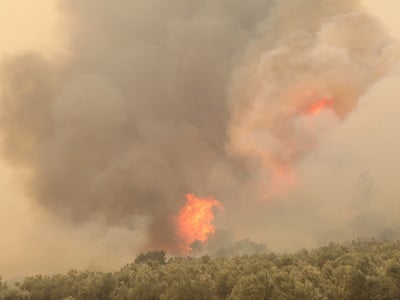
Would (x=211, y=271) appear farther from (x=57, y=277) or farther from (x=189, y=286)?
(x=57, y=277)

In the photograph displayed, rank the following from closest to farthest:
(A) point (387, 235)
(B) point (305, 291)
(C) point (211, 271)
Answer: (B) point (305, 291) → (C) point (211, 271) → (A) point (387, 235)

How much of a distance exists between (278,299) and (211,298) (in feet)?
42.4

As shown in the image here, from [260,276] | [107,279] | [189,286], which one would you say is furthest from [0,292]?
[260,276]

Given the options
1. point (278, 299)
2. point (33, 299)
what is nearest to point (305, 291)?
point (278, 299)

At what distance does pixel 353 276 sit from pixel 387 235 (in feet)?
450

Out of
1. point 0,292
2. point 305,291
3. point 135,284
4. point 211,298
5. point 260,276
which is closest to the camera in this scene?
point 305,291

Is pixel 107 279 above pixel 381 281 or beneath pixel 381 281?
above

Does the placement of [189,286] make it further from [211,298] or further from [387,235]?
[387,235]

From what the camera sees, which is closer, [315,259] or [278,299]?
[278,299]

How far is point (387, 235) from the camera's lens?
605 ft

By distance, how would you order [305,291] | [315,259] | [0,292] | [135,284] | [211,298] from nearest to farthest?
[305,291]
[211,298]
[135,284]
[0,292]
[315,259]

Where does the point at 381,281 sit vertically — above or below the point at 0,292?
below

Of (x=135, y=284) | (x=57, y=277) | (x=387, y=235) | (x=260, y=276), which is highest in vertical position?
(x=387, y=235)

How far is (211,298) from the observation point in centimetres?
6469
